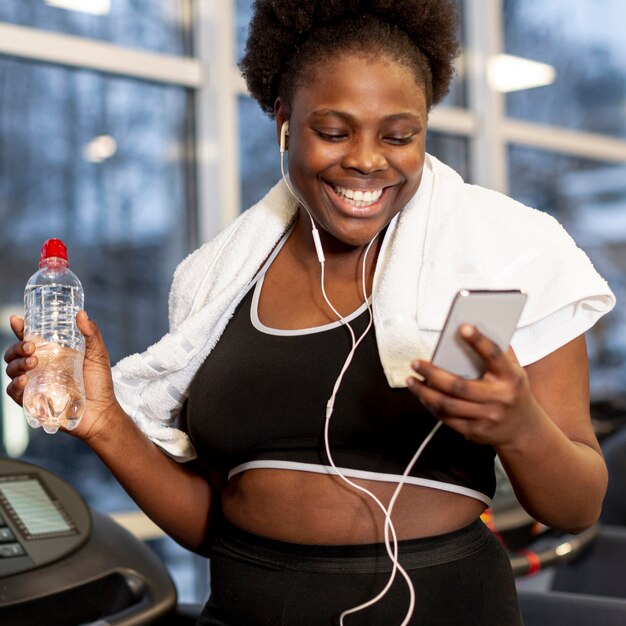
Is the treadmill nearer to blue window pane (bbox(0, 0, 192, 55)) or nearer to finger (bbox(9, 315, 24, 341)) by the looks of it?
finger (bbox(9, 315, 24, 341))

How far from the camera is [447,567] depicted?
46.7 inches

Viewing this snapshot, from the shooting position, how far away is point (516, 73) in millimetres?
4570

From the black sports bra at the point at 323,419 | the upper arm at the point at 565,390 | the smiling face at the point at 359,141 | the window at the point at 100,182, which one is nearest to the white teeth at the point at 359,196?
the smiling face at the point at 359,141

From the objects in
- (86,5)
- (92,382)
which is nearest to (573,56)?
(86,5)

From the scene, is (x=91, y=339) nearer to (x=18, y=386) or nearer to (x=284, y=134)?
(x=18, y=386)

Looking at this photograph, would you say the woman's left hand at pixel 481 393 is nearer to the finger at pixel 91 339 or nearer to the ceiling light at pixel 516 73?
the finger at pixel 91 339

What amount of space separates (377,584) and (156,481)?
15.4 inches

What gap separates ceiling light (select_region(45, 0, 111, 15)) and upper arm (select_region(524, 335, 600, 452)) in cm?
243

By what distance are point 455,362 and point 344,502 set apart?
0.33 metres

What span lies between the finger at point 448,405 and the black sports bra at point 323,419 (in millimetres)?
234

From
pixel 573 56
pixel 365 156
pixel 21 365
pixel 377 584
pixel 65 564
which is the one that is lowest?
pixel 65 564

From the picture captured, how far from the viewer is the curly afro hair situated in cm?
126

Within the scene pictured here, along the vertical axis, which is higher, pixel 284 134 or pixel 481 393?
pixel 284 134

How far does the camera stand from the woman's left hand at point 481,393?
93cm
